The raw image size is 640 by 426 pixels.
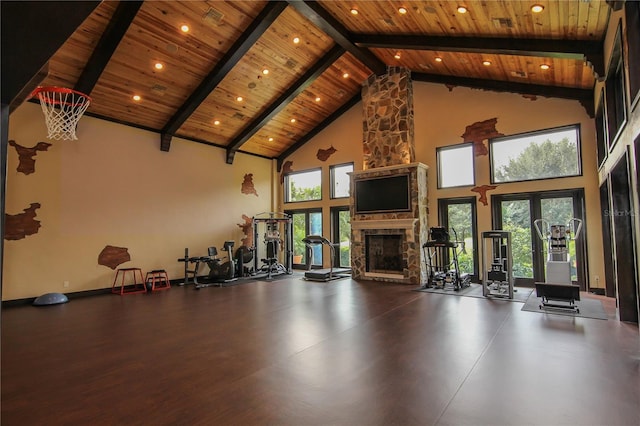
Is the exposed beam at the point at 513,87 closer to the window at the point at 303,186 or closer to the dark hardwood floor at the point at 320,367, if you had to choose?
the window at the point at 303,186

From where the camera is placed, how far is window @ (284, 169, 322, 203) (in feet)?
36.8

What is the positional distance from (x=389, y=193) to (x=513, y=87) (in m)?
3.57

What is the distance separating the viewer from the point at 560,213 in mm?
7250

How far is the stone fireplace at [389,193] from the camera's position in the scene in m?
8.35

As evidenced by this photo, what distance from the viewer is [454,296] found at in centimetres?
656

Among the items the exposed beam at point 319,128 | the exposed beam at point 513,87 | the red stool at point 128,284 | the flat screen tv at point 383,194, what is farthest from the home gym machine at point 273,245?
the exposed beam at point 513,87

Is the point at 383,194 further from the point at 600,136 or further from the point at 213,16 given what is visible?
the point at 213,16

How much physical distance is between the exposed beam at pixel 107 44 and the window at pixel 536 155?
7722 mm

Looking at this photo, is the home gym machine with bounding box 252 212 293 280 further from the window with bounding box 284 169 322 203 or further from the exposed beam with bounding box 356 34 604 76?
the exposed beam with bounding box 356 34 604 76

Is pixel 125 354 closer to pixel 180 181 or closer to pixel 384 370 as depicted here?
pixel 384 370

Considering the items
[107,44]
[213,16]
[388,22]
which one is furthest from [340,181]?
[107,44]

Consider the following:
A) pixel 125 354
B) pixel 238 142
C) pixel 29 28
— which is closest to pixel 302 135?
pixel 238 142

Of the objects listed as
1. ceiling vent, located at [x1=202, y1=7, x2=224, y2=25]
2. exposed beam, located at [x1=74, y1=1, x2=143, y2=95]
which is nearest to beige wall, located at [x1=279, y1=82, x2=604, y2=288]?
ceiling vent, located at [x1=202, y1=7, x2=224, y2=25]

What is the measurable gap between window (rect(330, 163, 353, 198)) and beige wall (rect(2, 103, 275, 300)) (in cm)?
304
